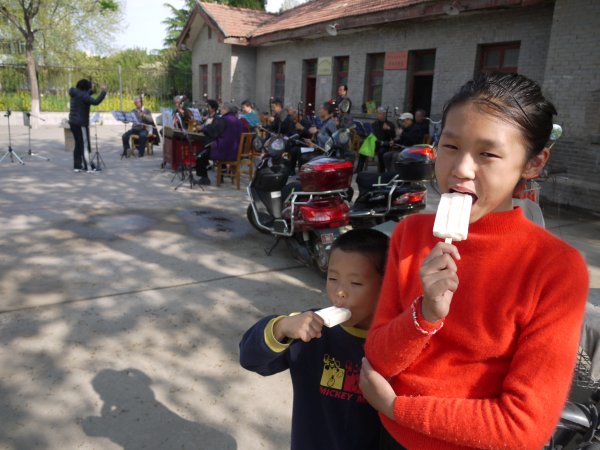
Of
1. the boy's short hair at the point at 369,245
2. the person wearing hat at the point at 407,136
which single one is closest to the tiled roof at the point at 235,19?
the person wearing hat at the point at 407,136

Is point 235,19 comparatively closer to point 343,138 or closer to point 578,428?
point 343,138

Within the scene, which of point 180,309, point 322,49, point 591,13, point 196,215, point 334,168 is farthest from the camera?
point 322,49

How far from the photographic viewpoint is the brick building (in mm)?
8898

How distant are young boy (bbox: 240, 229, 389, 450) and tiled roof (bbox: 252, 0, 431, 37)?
11551 millimetres

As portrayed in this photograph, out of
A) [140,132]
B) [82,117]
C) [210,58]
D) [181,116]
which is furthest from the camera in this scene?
[210,58]

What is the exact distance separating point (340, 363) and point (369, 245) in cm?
36

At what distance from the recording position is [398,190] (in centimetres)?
536

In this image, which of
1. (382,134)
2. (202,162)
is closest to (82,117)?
(202,162)

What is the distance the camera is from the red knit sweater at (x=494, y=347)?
→ 942mm

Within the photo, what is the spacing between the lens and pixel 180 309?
420cm

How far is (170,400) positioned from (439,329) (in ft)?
7.73

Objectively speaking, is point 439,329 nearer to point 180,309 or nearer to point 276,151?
point 180,309

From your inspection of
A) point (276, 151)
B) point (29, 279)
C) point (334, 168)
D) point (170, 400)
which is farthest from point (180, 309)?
point (276, 151)

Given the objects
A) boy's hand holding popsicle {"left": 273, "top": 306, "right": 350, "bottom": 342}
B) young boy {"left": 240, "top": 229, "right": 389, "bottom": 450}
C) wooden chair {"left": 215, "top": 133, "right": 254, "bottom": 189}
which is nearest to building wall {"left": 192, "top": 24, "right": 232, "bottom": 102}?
wooden chair {"left": 215, "top": 133, "right": 254, "bottom": 189}
